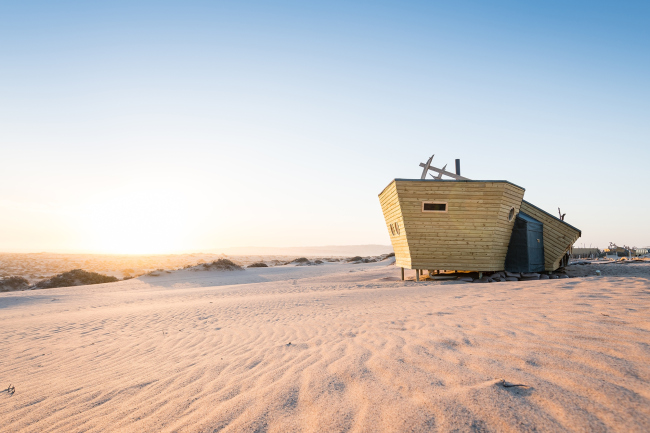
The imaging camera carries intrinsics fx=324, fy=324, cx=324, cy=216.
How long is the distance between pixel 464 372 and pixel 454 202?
12.5 metres

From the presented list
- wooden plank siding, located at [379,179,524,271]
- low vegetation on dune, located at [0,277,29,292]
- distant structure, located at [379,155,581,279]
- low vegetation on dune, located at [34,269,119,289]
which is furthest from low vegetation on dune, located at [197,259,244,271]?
wooden plank siding, located at [379,179,524,271]

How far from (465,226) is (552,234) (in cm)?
603

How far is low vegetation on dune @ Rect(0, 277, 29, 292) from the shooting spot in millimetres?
21580

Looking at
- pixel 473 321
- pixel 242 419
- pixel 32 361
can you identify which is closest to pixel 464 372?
pixel 242 419

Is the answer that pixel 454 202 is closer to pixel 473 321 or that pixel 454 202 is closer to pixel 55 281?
pixel 473 321

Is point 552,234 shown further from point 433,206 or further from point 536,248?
point 433,206

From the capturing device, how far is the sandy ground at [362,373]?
8.57ft

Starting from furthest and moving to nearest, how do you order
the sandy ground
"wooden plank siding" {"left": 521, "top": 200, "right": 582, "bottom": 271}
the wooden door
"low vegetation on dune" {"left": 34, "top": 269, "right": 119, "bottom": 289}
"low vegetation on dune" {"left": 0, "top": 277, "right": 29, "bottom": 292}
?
"low vegetation on dune" {"left": 34, "top": 269, "right": 119, "bottom": 289}, "low vegetation on dune" {"left": 0, "top": 277, "right": 29, "bottom": 292}, "wooden plank siding" {"left": 521, "top": 200, "right": 582, "bottom": 271}, the wooden door, the sandy ground

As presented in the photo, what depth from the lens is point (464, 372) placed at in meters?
3.34

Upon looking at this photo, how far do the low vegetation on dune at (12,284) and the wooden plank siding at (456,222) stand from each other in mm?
25654

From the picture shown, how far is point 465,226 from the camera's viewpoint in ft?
49.1

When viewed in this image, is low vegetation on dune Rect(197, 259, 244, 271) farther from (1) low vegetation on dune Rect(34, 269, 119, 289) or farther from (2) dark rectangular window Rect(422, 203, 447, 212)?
(2) dark rectangular window Rect(422, 203, 447, 212)

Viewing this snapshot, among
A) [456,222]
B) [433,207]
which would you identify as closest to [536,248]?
[456,222]

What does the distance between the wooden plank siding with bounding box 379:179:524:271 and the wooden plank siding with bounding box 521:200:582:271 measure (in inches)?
70.9
